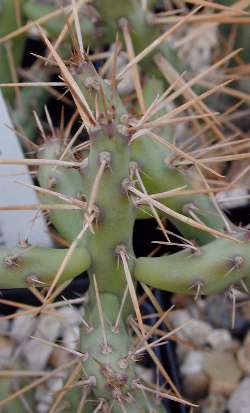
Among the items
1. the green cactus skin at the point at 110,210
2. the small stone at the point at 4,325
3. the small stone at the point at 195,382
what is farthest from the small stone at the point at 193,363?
the green cactus skin at the point at 110,210

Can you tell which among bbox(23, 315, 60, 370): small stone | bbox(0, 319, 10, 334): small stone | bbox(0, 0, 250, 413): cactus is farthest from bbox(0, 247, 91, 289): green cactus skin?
bbox(0, 319, 10, 334): small stone

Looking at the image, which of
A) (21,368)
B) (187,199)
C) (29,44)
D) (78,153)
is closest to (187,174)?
(187,199)

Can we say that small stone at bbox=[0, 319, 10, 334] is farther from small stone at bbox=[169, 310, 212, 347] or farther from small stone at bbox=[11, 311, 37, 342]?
small stone at bbox=[169, 310, 212, 347]

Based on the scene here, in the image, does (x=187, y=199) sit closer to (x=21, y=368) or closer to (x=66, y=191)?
(x=66, y=191)

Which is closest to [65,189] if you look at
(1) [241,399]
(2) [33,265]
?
(2) [33,265]

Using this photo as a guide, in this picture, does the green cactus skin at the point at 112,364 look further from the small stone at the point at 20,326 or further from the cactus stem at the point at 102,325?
the small stone at the point at 20,326

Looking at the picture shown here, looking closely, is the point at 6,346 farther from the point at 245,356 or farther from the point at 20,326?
the point at 245,356
